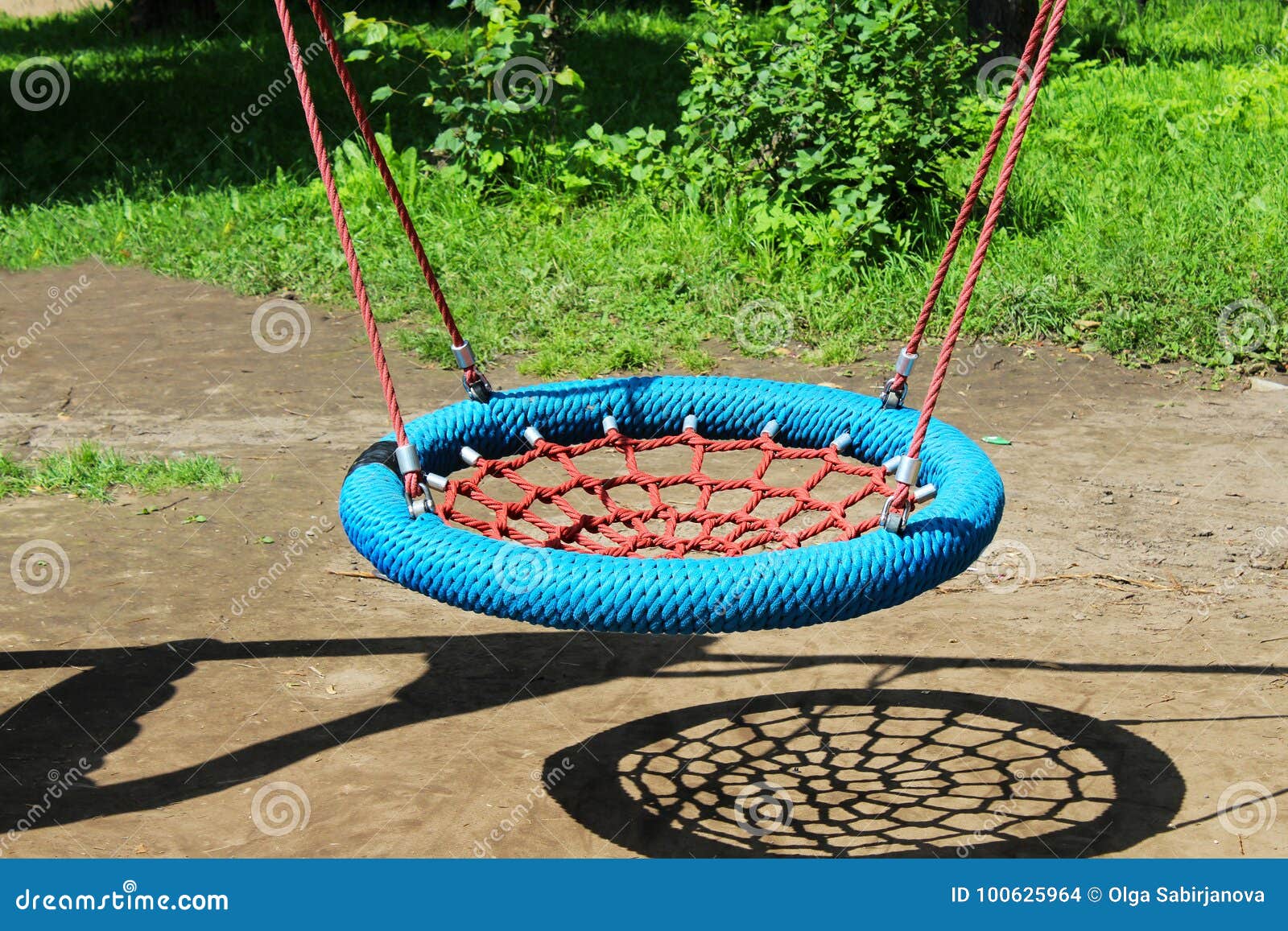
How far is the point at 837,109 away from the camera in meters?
7.72

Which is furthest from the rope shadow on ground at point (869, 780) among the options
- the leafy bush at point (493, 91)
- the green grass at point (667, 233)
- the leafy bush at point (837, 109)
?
the leafy bush at point (493, 91)

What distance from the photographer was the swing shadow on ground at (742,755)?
3.57 metres

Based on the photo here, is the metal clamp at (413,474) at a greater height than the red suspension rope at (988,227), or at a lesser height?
lesser

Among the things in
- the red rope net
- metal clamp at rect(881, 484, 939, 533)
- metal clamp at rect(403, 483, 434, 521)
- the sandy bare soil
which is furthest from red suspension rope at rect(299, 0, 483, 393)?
the sandy bare soil

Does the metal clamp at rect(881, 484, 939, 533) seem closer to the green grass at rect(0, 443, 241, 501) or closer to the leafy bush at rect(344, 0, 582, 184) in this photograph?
the green grass at rect(0, 443, 241, 501)

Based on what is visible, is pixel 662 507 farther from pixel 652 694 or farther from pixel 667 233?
pixel 667 233

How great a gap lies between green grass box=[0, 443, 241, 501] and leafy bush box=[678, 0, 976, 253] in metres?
3.47

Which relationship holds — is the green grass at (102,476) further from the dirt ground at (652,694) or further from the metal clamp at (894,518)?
the metal clamp at (894,518)

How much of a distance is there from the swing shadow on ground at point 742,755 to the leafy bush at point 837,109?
3.88 m

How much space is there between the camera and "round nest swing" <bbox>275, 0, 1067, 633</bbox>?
9.12ft

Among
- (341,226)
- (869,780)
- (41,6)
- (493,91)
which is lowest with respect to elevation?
(869,780)

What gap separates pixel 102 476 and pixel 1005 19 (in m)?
8.23

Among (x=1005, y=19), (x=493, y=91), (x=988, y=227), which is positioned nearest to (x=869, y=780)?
(x=988, y=227)

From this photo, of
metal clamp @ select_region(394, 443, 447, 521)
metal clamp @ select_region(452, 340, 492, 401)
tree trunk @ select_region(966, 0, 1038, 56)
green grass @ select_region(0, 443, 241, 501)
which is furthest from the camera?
tree trunk @ select_region(966, 0, 1038, 56)
